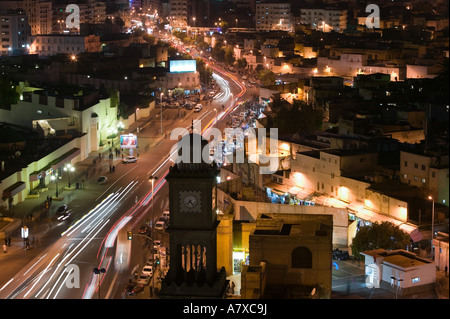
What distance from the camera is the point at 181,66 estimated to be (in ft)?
89.9

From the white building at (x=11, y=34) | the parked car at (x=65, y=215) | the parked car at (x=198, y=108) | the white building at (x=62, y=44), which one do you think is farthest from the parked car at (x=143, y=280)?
the white building at (x=11, y=34)

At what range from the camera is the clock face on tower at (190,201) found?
6.82m

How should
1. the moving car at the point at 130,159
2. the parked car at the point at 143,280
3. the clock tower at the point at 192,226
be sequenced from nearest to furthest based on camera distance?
the clock tower at the point at 192,226
the parked car at the point at 143,280
the moving car at the point at 130,159

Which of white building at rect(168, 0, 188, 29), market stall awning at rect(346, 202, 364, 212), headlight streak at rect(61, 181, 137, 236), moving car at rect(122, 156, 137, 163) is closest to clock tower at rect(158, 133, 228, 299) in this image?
market stall awning at rect(346, 202, 364, 212)

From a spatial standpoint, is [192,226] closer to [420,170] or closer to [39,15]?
[420,170]

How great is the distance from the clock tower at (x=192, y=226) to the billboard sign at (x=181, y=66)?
20.7 metres

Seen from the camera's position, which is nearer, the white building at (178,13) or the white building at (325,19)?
the white building at (325,19)

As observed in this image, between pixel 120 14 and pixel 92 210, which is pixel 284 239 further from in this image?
pixel 120 14

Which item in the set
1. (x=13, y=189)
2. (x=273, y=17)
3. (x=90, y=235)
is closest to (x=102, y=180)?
(x=13, y=189)

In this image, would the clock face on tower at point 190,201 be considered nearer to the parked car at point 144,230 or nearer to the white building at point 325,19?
the parked car at point 144,230

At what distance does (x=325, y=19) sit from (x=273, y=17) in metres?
4.26

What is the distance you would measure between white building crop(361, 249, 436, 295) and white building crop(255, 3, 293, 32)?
35.3 metres

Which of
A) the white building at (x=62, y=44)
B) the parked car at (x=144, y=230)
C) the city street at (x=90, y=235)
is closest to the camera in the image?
the city street at (x=90, y=235)

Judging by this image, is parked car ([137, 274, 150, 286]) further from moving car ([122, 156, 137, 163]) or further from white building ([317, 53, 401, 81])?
white building ([317, 53, 401, 81])
